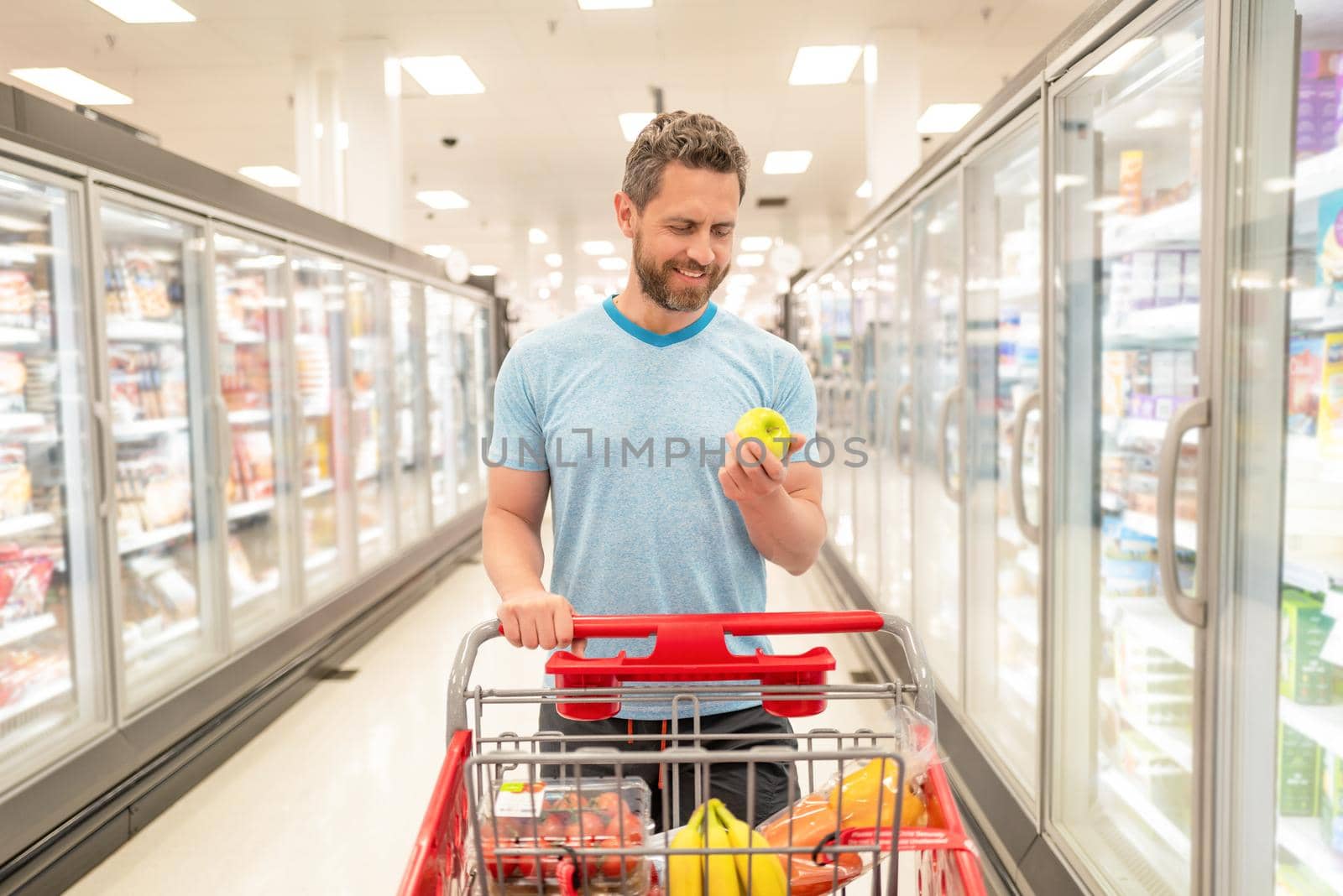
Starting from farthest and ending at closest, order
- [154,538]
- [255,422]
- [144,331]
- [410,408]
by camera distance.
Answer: [410,408]
[255,422]
[154,538]
[144,331]

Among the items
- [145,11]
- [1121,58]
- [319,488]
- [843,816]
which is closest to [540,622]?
[843,816]

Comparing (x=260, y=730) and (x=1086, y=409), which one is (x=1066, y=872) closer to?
(x=1086, y=409)

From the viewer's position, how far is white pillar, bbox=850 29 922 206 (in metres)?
7.39

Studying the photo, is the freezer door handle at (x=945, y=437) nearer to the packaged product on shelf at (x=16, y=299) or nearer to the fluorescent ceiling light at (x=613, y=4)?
→ the packaged product on shelf at (x=16, y=299)

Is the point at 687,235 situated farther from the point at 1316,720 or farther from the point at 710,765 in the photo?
the point at 1316,720

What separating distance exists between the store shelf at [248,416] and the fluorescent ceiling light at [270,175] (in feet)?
26.0

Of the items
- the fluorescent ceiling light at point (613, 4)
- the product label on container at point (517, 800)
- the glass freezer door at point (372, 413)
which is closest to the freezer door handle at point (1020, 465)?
the product label on container at point (517, 800)

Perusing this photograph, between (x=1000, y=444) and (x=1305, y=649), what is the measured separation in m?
1.85

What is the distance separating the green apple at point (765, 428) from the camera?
109 cm

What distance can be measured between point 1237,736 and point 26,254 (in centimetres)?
341

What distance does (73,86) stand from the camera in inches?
327

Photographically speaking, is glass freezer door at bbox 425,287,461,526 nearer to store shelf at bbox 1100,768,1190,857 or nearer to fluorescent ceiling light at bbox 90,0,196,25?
fluorescent ceiling light at bbox 90,0,196,25

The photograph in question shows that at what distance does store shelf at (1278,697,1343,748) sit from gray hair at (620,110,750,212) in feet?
4.43

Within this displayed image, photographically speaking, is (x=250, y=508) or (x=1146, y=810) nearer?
(x=1146, y=810)
